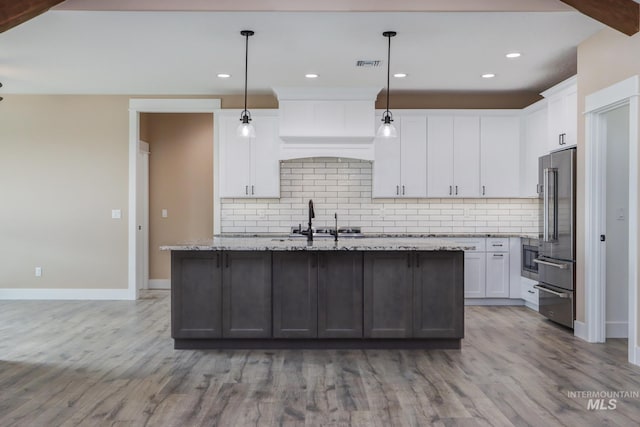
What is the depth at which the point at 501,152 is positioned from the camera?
654 cm

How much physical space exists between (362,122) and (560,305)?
309 cm

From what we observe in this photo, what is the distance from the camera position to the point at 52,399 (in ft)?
10.3

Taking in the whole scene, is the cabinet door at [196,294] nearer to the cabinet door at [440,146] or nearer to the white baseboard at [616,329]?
the cabinet door at [440,146]

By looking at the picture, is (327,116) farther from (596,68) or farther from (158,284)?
(158,284)

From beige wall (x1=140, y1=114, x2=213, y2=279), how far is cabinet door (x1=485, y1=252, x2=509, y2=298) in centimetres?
406

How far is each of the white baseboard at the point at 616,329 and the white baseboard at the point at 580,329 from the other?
0.23m

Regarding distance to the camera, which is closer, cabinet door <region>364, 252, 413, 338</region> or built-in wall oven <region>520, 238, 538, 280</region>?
cabinet door <region>364, 252, 413, 338</region>

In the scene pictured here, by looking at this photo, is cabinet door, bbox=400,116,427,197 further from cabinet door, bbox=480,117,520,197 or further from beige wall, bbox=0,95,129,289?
beige wall, bbox=0,95,129,289

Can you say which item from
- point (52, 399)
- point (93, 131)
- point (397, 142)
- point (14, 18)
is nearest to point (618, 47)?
point (397, 142)

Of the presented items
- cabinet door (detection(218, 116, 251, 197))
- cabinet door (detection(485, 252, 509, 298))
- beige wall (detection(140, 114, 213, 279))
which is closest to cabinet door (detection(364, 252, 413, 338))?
cabinet door (detection(485, 252, 509, 298))

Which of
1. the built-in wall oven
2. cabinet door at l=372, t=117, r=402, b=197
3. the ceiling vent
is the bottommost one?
the built-in wall oven

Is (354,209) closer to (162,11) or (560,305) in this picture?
(560,305)

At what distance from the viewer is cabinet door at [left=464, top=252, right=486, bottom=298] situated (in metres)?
6.28

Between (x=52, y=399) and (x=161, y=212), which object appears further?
(x=161, y=212)
